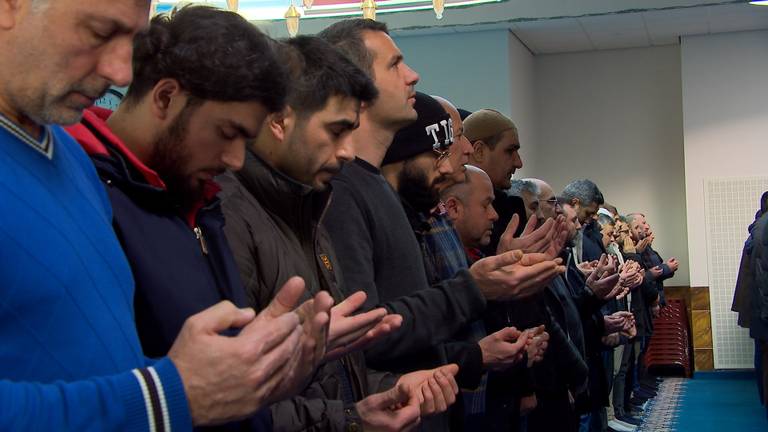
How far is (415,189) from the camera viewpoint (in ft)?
11.5

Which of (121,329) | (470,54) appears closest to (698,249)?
(470,54)

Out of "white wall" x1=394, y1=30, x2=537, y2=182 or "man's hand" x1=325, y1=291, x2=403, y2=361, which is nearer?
"man's hand" x1=325, y1=291, x2=403, y2=361

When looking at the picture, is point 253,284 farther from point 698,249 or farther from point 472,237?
point 698,249

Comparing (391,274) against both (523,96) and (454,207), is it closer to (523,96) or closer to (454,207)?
(454,207)

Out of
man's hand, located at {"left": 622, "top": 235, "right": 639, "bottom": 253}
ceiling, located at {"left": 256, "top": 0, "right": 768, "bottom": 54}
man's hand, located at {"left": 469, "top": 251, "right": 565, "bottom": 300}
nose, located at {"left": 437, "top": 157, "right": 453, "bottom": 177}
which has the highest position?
ceiling, located at {"left": 256, "top": 0, "right": 768, "bottom": 54}

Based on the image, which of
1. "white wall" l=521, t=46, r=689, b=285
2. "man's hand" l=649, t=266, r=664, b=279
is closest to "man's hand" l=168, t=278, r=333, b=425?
"man's hand" l=649, t=266, r=664, b=279

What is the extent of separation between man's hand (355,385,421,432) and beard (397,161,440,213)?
1.28 m

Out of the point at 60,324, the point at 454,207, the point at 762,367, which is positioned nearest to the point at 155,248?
the point at 60,324

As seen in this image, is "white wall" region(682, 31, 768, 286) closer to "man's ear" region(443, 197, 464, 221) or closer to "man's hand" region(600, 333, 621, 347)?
"man's hand" region(600, 333, 621, 347)

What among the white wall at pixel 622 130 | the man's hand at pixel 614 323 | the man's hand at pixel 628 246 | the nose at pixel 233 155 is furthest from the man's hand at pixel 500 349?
the white wall at pixel 622 130

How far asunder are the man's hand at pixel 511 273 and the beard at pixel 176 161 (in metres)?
1.36

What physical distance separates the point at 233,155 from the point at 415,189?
1626 mm

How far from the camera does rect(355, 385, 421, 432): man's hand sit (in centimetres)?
220

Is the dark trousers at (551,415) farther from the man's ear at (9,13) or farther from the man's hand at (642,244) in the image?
the man's hand at (642,244)
